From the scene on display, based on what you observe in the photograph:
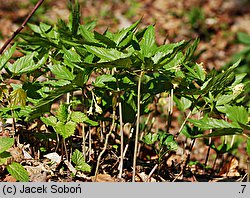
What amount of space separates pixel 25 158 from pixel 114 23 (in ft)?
10.7

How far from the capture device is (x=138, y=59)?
4.91 feet

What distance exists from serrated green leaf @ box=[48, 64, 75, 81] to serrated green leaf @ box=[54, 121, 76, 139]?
6.0 inches

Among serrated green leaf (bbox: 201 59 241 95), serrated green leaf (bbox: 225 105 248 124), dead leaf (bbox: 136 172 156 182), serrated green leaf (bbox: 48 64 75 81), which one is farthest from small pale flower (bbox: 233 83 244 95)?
serrated green leaf (bbox: 48 64 75 81)

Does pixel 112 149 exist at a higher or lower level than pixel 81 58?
lower

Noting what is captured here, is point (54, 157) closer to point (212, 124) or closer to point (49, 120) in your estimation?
point (49, 120)

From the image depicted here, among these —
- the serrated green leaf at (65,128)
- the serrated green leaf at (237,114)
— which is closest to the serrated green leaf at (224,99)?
the serrated green leaf at (237,114)

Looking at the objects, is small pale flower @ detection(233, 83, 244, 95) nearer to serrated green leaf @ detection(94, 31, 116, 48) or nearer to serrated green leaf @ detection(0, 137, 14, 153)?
serrated green leaf @ detection(94, 31, 116, 48)

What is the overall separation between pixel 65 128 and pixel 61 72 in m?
0.19

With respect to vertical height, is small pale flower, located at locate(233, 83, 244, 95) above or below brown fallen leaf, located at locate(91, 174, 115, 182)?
above

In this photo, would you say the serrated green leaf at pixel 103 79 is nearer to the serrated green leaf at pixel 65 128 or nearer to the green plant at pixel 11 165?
the serrated green leaf at pixel 65 128

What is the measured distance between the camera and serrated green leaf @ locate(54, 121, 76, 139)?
1.60 m

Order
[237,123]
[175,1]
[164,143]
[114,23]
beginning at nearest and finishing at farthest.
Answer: [237,123]
[164,143]
[114,23]
[175,1]
